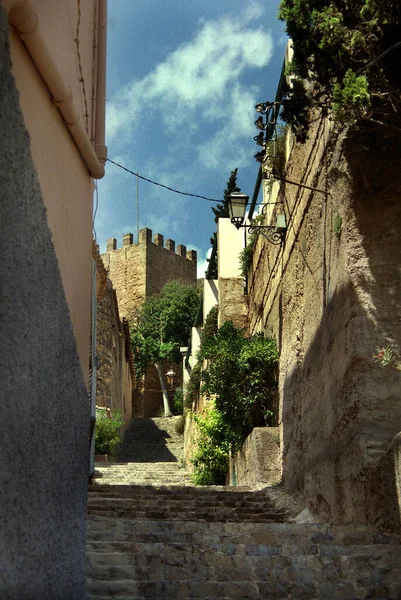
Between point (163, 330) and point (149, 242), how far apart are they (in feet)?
37.8

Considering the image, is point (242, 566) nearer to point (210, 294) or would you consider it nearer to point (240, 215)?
point (240, 215)

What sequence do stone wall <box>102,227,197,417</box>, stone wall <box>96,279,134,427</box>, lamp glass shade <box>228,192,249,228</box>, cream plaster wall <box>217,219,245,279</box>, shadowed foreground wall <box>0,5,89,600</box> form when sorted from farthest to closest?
stone wall <box>102,227,197,417</box>
stone wall <box>96,279,134,427</box>
cream plaster wall <box>217,219,245,279</box>
lamp glass shade <box>228,192,249,228</box>
shadowed foreground wall <box>0,5,89,600</box>

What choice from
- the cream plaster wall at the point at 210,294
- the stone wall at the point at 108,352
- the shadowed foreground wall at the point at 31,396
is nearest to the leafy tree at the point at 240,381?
the shadowed foreground wall at the point at 31,396

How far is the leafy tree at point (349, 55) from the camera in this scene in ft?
20.6

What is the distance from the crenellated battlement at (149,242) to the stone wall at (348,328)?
134ft

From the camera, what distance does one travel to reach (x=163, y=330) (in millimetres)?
40000

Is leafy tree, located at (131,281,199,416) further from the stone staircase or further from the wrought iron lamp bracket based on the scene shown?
the stone staircase

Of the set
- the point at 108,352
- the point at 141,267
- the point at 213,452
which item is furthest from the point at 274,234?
the point at 141,267

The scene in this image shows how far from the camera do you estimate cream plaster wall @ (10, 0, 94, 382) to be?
13.8ft

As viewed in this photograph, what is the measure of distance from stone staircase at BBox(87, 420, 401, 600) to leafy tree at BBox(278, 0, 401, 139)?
10.3 feet

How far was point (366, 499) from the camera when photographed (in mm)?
6273

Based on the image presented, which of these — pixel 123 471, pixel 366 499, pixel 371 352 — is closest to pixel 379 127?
pixel 371 352

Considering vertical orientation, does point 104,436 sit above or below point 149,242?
below

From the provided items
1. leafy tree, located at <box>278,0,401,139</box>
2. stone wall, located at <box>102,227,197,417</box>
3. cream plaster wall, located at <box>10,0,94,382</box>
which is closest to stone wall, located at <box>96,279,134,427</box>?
leafy tree, located at <box>278,0,401,139</box>
